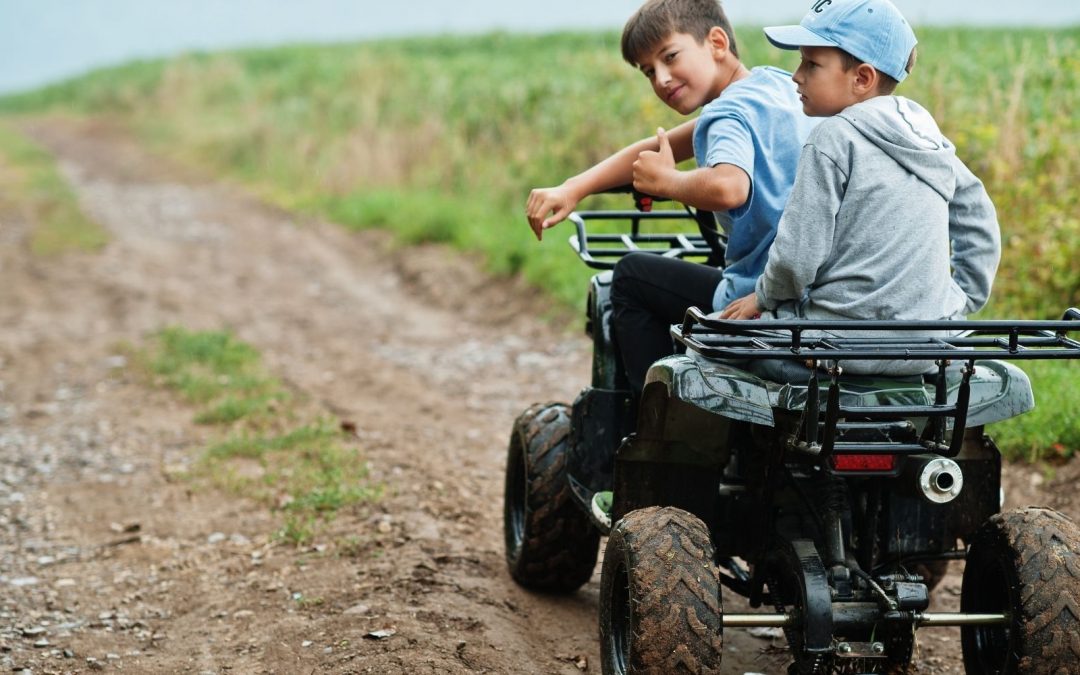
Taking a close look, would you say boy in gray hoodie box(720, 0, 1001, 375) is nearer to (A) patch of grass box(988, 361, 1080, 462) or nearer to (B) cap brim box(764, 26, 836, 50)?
(B) cap brim box(764, 26, 836, 50)

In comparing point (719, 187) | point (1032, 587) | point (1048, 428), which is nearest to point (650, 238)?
point (719, 187)

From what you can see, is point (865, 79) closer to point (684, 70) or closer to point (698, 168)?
point (698, 168)

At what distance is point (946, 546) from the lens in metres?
3.74

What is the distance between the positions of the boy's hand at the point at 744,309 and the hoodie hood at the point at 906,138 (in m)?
0.56

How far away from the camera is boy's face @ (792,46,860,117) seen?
10.8 ft

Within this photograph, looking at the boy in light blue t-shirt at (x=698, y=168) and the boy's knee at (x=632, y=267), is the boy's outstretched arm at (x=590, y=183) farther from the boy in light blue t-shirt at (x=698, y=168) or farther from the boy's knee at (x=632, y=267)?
the boy's knee at (x=632, y=267)

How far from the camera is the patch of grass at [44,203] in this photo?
13938mm

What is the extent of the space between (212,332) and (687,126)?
6.26 m

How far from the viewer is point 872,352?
3.00 metres

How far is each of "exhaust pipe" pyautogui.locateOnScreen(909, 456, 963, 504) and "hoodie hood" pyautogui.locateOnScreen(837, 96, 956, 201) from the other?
71 centimetres

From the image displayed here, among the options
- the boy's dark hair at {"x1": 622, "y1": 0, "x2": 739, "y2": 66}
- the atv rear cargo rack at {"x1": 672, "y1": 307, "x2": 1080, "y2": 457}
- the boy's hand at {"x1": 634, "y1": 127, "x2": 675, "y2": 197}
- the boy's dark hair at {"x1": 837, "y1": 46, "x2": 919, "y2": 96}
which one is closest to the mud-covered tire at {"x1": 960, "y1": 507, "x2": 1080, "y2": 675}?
the atv rear cargo rack at {"x1": 672, "y1": 307, "x2": 1080, "y2": 457}

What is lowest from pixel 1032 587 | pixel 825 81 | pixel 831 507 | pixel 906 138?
pixel 1032 587

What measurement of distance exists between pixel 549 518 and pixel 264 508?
74.2 inches

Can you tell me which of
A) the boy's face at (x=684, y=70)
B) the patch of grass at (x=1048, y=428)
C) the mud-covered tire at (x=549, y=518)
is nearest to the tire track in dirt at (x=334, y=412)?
the mud-covered tire at (x=549, y=518)
